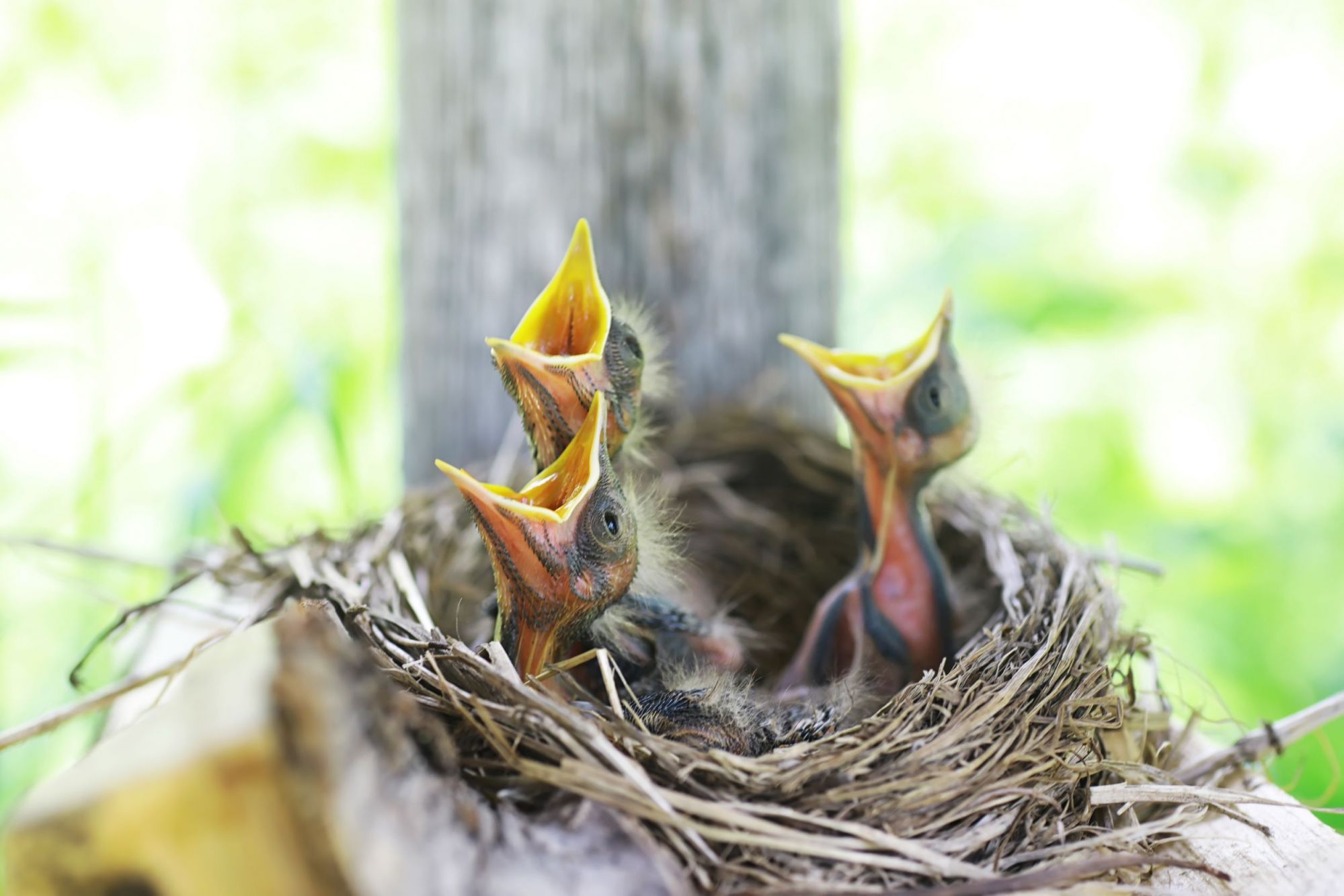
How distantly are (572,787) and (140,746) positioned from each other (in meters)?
0.30

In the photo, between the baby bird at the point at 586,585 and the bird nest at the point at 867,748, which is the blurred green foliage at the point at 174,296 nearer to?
the bird nest at the point at 867,748

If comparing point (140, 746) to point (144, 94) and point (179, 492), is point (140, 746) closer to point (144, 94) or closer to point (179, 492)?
point (179, 492)

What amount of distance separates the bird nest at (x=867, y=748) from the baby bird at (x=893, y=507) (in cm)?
10

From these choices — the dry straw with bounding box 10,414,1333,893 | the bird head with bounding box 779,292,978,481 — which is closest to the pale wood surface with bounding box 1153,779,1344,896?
the dry straw with bounding box 10,414,1333,893

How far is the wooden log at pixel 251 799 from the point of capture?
1.82 feet

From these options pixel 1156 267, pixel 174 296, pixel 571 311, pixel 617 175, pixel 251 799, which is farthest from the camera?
pixel 1156 267

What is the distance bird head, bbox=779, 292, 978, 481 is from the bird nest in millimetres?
175

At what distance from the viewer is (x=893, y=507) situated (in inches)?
54.4

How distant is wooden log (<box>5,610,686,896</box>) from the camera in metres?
0.55

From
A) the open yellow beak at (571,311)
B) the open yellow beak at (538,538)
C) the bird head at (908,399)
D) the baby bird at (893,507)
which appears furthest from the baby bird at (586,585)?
the bird head at (908,399)

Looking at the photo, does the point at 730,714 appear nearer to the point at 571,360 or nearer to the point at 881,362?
the point at 571,360

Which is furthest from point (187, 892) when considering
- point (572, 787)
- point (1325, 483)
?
point (1325, 483)

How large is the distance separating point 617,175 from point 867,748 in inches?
38.8

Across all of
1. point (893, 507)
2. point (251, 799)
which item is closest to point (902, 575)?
point (893, 507)
